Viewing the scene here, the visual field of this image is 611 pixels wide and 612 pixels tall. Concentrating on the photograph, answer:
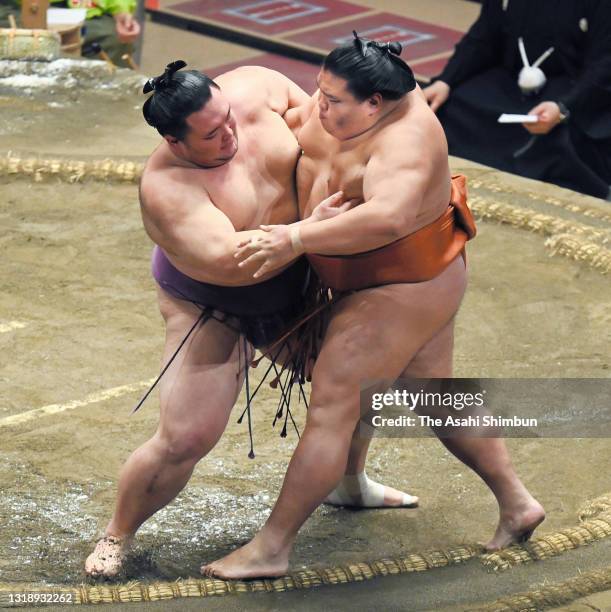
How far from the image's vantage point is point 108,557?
267cm

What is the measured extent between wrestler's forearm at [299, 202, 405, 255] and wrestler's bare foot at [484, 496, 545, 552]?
70cm

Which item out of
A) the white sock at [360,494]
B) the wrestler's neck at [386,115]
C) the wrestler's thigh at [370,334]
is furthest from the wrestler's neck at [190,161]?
the white sock at [360,494]

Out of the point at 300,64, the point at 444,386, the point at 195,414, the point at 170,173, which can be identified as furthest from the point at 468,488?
the point at 300,64

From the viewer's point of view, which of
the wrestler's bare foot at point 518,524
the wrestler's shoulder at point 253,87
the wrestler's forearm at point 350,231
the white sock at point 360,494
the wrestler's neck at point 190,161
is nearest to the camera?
the wrestler's forearm at point 350,231

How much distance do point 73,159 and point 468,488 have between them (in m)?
2.28

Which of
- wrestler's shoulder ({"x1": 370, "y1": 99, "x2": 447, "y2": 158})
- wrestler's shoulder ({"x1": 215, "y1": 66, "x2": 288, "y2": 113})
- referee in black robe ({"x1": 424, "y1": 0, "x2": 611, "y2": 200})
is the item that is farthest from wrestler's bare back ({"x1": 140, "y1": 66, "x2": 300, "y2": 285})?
referee in black robe ({"x1": 424, "y1": 0, "x2": 611, "y2": 200})

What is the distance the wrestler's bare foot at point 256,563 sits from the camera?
8.63ft

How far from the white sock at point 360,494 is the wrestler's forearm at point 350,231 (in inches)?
29.7

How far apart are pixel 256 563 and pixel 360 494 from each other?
1.41ft

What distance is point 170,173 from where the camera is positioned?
2459 mm

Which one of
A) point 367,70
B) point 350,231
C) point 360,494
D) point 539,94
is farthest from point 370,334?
point 539,94

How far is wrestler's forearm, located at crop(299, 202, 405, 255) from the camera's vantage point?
2348mm

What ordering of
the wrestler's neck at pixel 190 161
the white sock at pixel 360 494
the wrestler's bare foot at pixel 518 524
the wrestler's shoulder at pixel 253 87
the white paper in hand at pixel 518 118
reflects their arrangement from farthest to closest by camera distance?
the white paper in hand at pixel 518 118
the white sock at pixel 360 494
the wrestler's bare foot at pixel 518 524
the wrestler's shoulder at pixel 253 87
the wrestler's neck at pixel 190 161

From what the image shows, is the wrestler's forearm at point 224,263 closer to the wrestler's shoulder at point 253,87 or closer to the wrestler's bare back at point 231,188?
the wrestler's bare back at point 231,188
